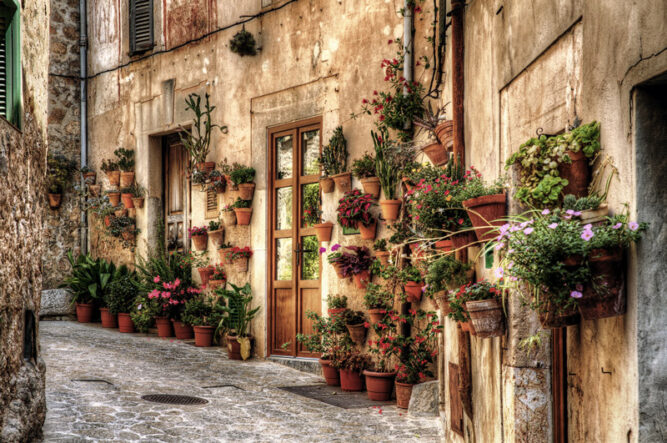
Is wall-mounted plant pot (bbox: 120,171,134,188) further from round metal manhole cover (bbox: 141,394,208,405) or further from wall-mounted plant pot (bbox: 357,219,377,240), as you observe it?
round metal manhole cover (bbox: 141,394,208,405)

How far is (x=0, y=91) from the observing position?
484cm

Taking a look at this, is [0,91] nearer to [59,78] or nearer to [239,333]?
[239,333]

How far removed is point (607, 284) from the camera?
2.81 metres

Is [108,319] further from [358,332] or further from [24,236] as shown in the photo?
[24,236]

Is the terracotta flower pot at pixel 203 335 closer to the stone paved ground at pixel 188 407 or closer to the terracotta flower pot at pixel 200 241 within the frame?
the stone paved ground at pixel 188 407

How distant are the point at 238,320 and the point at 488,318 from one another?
5849 mm

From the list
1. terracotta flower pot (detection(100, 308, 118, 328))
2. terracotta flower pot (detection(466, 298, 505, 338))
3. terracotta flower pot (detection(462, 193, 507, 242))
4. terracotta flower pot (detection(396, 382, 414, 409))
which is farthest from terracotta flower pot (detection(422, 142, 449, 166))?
terracotta flower pot (detection(100, 308, 118, 328))

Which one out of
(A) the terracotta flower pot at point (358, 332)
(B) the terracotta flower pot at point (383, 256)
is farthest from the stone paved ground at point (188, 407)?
(B) the terracotta flower pot at point (383, 256)

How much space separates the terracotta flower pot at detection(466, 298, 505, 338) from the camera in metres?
4.19

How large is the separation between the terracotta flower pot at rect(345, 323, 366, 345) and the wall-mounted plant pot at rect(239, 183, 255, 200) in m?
2.60

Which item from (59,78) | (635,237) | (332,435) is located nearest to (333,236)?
(332,435)

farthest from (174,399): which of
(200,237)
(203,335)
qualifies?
(200,237)


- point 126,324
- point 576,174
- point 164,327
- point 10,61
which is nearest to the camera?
point 576,174

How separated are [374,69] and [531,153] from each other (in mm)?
4960
